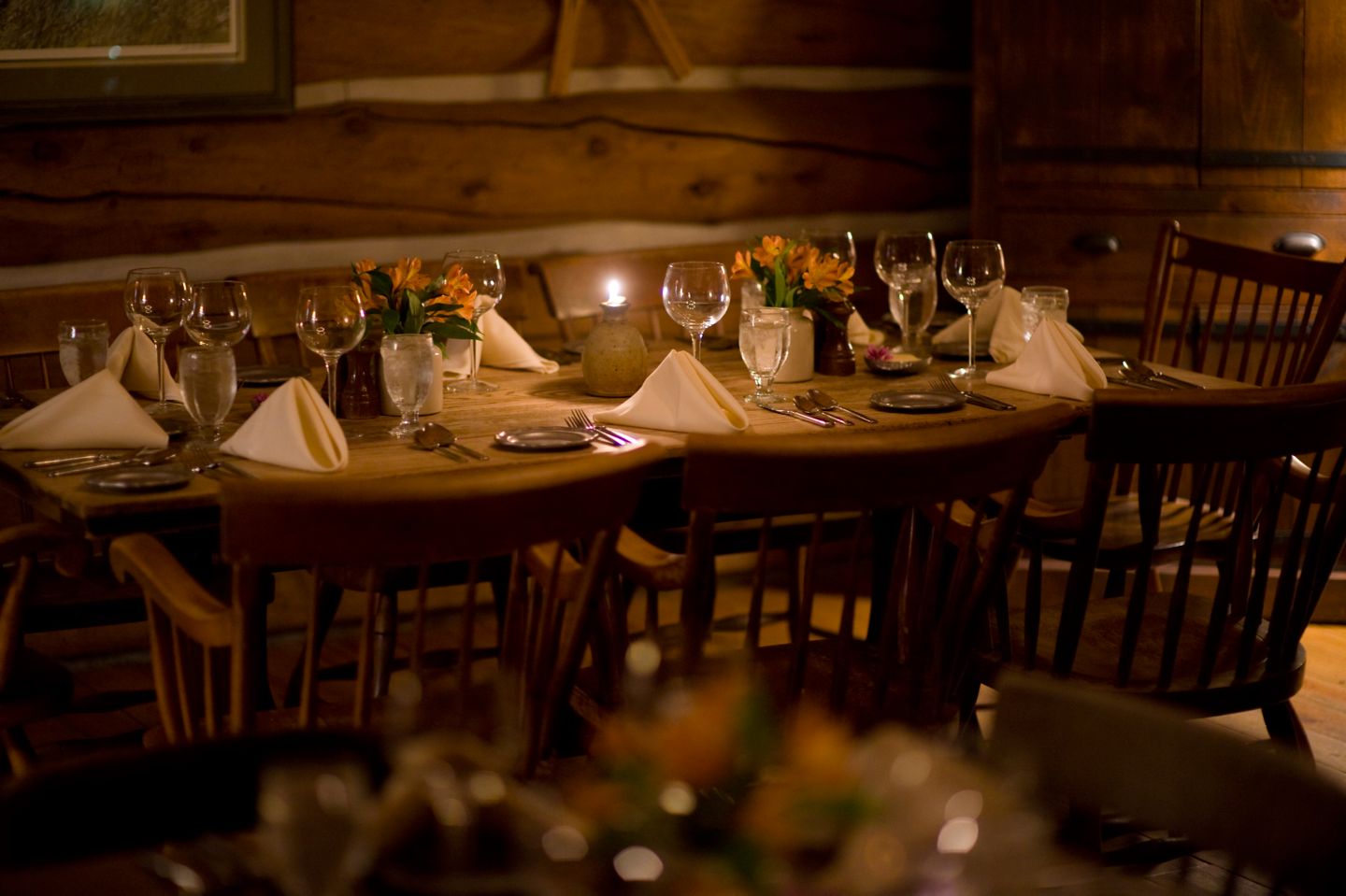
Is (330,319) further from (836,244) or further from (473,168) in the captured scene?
(473,168)

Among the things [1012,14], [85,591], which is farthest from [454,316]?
[1012,14]

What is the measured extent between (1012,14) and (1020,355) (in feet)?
4.88

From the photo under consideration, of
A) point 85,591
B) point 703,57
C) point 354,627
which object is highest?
point 703,57

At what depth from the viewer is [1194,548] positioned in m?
1.97

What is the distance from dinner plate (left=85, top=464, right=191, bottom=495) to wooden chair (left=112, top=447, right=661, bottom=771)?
0.34ft

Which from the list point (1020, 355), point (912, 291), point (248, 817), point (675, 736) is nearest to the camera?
point (675, 736)

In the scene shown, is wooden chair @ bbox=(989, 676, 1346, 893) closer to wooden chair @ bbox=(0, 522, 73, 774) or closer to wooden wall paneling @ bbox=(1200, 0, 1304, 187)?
wooden chair @ bbox=(0, 522, 73, 774)

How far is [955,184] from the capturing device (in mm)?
4324

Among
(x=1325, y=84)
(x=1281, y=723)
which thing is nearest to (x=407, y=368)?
(x=1281, y=723)

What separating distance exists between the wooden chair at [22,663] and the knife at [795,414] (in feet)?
3.38

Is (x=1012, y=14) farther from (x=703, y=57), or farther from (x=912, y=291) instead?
(x=912, y=291)

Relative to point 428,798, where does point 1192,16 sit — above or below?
above

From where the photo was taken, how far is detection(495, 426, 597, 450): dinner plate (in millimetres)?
2031

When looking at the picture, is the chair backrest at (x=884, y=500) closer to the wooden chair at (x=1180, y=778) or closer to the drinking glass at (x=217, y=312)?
the wooden chair at (x=1180, y=778)
